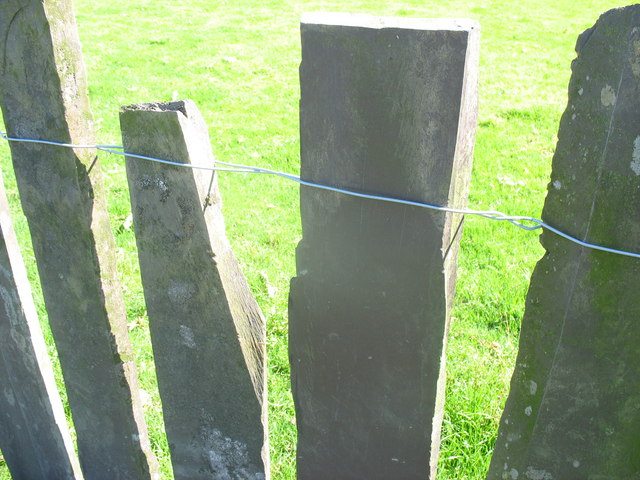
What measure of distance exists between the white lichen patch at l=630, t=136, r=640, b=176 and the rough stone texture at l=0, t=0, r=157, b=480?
132 centimetres

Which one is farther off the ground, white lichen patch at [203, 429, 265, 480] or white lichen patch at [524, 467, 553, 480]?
white lichen patch at [524, 467, 553, 480]

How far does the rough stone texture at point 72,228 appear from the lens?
1.70m

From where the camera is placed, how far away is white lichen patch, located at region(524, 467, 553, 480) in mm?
1679

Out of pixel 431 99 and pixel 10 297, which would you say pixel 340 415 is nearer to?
pixel 431 99

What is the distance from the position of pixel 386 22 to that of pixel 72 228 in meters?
1.04

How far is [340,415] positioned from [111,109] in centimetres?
605

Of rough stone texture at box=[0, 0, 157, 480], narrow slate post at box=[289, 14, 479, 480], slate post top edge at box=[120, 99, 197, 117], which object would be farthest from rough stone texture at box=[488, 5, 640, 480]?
rough stone texture at box=[0, 0, 157, 480]

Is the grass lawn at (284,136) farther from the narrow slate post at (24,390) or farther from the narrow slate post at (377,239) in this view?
the narrow slate post at (377,239)

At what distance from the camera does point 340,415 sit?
6.05ft

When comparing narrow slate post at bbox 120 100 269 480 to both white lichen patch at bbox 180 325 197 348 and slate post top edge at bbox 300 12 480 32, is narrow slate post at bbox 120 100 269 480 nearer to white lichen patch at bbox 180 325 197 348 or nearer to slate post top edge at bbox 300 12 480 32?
white lichen patch at bbox 180 325 197 348

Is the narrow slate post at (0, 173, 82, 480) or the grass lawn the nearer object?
the narrow slate post at (0, 173, 82, 480)

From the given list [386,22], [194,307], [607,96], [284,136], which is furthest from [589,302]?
[284,136]

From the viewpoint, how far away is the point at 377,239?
62.4 inches

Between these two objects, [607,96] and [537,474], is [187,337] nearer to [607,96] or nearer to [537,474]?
[537,474]
